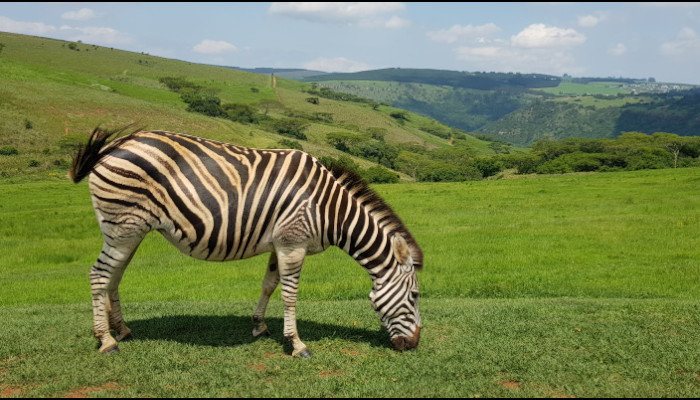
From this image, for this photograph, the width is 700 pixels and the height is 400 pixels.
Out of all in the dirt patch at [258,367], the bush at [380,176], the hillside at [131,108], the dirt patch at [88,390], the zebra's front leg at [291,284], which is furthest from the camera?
the hillside at [131,108]

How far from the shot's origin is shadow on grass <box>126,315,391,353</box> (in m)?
7.32

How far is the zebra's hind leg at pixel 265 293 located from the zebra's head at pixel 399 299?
57.7 inches

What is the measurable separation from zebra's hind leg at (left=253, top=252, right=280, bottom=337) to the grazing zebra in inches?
17.5

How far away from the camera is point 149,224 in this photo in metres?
6.55

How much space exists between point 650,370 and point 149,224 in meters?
6.31

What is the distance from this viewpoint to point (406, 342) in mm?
6984

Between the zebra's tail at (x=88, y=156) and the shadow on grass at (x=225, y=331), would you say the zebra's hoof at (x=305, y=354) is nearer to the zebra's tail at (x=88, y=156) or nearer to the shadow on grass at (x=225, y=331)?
the shadow on grass at (x=225, y=331)

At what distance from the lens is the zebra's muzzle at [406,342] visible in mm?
6953

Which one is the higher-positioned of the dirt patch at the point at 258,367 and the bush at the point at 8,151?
the dirt patch at the point at 258,367

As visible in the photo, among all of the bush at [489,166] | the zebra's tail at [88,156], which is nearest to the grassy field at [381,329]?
the zebra's tail at [88,156]

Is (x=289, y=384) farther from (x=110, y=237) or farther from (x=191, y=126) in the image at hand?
(x=191, y=126)

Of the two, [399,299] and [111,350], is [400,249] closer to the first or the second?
[399,299]

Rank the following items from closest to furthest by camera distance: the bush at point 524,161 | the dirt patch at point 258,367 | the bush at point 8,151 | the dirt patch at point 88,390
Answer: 1. the dirt patch at point 88,390
2. the dirt patch at point 258,367
3. the bush at point 8,151
4. the bush at point 524,161

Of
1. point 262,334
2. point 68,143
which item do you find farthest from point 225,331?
point 68,143
